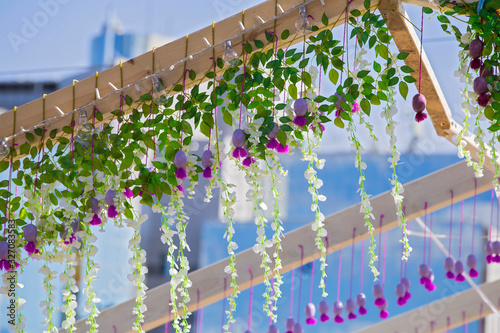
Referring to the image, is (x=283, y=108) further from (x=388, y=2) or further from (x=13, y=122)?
(x=13, y=122)

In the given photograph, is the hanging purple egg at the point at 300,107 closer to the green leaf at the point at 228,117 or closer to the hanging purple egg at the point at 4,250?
the green leaf at the point at 228,117

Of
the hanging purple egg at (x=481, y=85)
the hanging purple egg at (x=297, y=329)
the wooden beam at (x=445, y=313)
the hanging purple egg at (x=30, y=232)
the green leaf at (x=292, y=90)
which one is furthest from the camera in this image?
the wooden beam at (x=445, y=313)

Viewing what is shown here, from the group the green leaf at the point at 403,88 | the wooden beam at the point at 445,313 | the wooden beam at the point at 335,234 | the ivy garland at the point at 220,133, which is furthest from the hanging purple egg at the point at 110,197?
the wooden beam at the point at 445,313

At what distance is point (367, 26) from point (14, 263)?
4.04 ft

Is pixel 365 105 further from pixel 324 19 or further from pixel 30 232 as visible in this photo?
pixel 30 232

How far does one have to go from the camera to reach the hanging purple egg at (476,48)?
5.24 ft

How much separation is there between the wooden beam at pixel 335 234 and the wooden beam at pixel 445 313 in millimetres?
1235

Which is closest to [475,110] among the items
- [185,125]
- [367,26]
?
[367,26]

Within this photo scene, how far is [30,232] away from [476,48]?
4.42 feet

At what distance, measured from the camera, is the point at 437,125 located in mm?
2424

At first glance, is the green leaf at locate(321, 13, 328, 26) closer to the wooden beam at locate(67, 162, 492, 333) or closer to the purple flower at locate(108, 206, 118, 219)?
the purple flower at locate(108, 206, 118, 219)

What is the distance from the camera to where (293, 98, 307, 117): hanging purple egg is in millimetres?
1628

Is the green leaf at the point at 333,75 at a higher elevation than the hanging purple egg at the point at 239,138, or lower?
higher

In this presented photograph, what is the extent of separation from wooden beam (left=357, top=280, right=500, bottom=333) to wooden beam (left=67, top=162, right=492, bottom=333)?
123 cm
